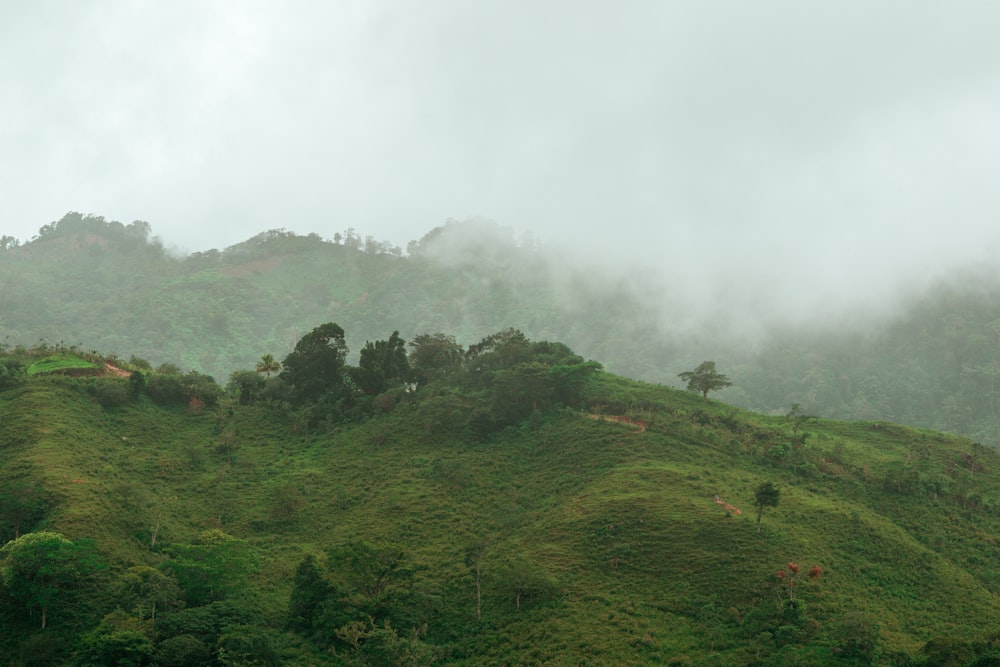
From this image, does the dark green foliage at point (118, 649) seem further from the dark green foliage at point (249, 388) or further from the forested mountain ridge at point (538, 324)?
the forested mountain ridge at point (538, 324)

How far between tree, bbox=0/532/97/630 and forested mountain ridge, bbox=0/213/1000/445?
10063 centimetres

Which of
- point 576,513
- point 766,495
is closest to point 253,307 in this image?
point 576,513

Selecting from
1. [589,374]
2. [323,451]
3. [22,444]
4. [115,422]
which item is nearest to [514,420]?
[589,374]

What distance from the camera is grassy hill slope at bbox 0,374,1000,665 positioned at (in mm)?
39031

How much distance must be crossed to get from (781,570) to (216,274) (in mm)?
174711

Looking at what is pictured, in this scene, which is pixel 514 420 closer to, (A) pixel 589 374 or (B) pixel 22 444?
(A) pixel 589 374

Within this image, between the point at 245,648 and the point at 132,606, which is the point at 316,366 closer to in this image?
the point at 132,606

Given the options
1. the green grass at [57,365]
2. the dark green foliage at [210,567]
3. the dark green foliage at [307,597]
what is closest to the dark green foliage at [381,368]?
the green grass at [57,365]

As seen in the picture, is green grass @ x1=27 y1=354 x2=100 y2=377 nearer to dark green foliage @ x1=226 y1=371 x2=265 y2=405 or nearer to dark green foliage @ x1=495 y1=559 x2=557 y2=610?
dark green foliage @ x1=226 y1=371 x2=265 y2=405

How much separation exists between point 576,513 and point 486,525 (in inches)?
259

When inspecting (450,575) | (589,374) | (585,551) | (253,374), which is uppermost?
(589,374)

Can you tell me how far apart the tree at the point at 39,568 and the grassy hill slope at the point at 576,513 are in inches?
74.7

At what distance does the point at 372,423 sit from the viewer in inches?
2717

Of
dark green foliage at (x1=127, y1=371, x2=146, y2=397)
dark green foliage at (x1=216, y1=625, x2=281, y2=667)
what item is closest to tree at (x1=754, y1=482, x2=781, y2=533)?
dark green foliage at (x1=216, y1=625, x2=281, y2=667)
